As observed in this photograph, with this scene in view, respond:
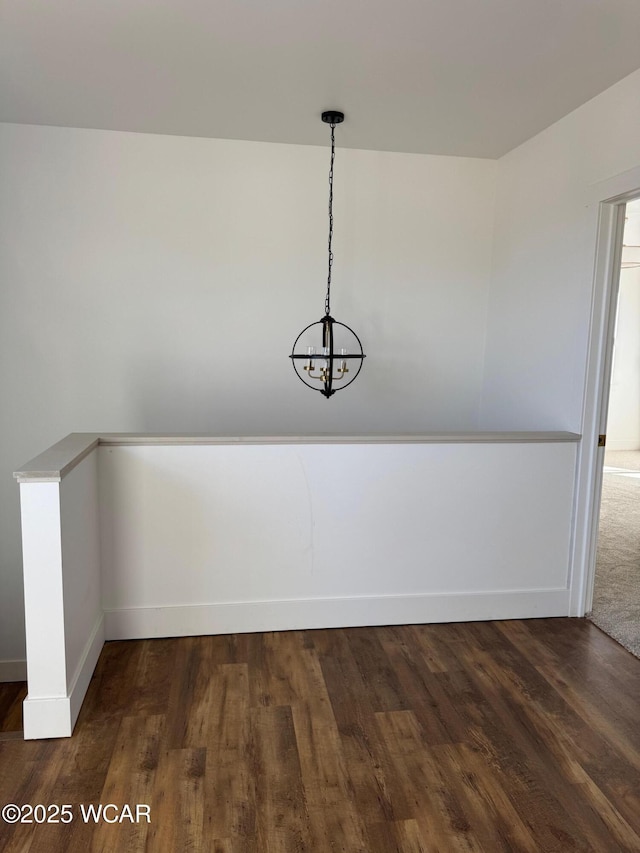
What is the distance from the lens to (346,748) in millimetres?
2139

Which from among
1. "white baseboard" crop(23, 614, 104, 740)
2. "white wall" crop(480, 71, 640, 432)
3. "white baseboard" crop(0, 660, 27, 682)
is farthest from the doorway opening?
"white baseboard" crop(0, 660, 27, 682)

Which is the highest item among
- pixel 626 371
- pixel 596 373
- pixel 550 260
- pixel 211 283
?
pixel 550 260

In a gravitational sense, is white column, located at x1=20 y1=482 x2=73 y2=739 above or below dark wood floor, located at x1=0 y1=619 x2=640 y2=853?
above

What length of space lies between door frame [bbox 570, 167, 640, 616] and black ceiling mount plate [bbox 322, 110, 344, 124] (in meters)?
1.33

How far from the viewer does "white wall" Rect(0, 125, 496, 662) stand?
3764 millimetres

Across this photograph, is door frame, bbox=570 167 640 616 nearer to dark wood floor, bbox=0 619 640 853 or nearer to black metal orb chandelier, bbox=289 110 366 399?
dark wood floor, bbox=0 619 640 853

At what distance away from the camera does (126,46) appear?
2.60m

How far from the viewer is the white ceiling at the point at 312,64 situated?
2295mm

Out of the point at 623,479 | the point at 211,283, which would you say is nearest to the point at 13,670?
the point at 211,283

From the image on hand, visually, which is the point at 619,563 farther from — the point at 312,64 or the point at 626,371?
the point at 626,371

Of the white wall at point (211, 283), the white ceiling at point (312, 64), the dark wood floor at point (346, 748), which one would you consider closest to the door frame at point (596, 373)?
the dark wood floor at point (346, 748)

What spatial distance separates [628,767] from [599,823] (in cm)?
32

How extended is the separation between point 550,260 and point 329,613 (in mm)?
2190

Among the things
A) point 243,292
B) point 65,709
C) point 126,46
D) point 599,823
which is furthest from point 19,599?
point 599,823
